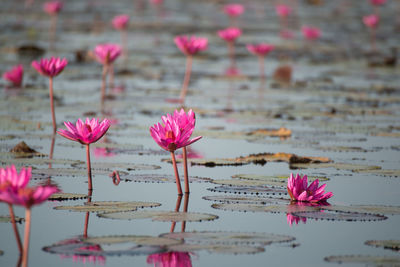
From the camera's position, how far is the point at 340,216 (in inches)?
157

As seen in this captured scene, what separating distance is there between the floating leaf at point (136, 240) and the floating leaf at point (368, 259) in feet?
2.13

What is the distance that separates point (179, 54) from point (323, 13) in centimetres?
976

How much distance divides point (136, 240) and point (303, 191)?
1211mm

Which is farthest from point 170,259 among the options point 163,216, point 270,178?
point 270,178

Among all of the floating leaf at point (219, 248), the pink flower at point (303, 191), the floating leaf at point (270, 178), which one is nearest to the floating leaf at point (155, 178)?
the floating leaf at point (270, 178)

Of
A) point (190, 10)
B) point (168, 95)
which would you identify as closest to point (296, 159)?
point (168, 95)

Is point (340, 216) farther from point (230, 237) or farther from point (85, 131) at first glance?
point (85, 131)

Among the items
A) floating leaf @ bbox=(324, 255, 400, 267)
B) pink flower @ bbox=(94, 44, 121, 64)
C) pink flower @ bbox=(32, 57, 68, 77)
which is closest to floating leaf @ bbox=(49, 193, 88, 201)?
floating leaf @ bbox=(324, 255, 400, 267)

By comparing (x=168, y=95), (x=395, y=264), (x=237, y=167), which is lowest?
(x=395, y=264)

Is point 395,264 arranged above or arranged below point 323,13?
below

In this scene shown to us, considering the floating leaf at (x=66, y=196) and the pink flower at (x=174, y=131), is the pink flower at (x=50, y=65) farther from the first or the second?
the pink flower at (x=174, y=131)

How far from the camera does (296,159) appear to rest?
17.9ft

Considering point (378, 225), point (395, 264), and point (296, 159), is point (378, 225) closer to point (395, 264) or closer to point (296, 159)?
point (395, 264)

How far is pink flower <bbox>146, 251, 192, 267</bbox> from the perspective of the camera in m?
3.13
